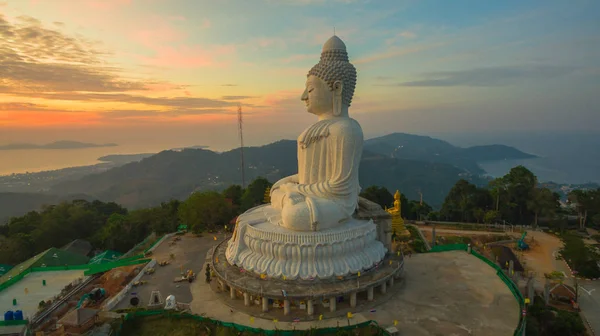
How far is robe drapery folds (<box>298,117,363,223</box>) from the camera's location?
1844 cm

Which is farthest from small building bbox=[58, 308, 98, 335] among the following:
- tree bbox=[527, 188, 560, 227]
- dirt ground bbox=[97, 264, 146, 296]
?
tree bbox=[527, 188, 560, 227]

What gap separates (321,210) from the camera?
17219 mm

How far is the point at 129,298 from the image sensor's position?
59.9 feet

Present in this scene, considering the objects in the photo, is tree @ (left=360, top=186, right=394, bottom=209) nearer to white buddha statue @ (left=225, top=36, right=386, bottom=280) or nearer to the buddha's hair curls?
white buddha statue @ (left=225, top=36, right=386, bottom=280)

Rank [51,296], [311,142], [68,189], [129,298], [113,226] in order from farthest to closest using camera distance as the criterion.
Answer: [68,189], [113,226], [51,296], [311,142], [129,298]

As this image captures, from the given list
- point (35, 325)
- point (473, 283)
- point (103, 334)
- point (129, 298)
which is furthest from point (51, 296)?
point (473, 283)

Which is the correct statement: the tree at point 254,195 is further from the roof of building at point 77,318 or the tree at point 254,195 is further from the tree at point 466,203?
the roof of building at point 77,318

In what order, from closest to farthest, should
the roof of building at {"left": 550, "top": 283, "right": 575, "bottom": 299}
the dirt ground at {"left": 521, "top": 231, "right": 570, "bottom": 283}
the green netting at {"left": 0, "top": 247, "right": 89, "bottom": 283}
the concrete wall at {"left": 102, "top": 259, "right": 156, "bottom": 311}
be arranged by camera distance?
the concrete wall at {"left": 102, "top": 259, "right": 156, "bottom": 311} < the roof of building at {"left": 550, "top": 283, "right": 575, "bottom": 299} < the dirt ground at {"left": 521, "top": 231, "right": 570, "bottom": 283} < the green netting at {"left": 0, "top": 247, "right": 89, "bottom": 283}

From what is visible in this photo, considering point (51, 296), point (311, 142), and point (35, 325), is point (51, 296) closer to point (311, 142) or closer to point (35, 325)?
point (35, 325)

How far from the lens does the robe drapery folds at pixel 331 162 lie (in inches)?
726

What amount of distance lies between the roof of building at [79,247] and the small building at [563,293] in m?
33.7

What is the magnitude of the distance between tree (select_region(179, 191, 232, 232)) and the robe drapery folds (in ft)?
41.9

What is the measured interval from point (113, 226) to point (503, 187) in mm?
36620

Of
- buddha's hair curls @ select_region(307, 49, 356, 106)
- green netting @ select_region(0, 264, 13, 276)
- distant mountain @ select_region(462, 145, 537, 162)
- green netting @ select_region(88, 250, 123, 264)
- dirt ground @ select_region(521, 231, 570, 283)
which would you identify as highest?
buddha's hair curls @ select_region(307, 49, 356, 106)
